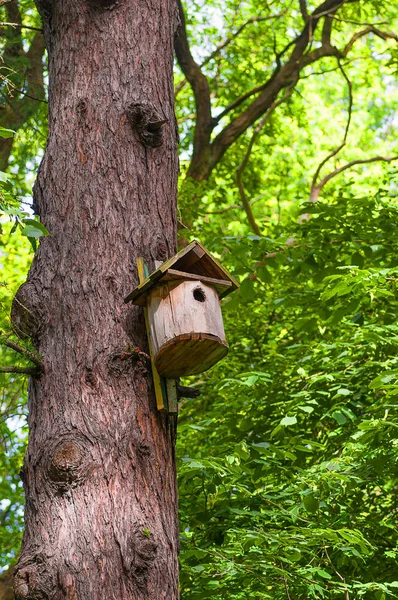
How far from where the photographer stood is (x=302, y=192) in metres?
13.0

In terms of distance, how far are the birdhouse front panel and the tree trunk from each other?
0.09 meters

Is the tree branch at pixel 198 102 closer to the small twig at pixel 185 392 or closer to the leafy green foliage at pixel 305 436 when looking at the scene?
the leafy green foliage at pixel 305 436

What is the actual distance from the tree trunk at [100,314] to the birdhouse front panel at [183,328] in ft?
0.29

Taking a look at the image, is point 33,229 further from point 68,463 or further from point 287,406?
point 287,406

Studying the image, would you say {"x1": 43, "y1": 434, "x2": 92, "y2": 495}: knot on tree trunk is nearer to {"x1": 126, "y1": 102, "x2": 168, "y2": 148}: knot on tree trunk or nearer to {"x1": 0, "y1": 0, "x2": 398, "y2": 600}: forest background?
{"x1": 0, "y1": 0, "x2": 398, "y2": 600}: forest background

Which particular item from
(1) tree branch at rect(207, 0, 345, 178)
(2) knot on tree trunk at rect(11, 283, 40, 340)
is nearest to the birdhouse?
(2) knot on tree trunk at rect(11, 283, 40, 340)

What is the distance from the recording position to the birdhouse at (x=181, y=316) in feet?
8.56

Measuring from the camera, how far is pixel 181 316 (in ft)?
8.61

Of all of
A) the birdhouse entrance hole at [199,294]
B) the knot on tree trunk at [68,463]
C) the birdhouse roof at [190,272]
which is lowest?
the knot on tree trunk at [68,463]

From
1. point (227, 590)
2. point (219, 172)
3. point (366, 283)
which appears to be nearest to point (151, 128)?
point (366, 283)

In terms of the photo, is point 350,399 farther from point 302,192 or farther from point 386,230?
point 302,192

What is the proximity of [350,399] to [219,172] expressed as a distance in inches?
245

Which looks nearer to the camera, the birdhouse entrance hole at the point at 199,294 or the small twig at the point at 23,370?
the small twig at the point at 23,370

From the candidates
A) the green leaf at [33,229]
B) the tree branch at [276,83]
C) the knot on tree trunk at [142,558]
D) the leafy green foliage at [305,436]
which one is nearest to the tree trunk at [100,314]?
the knot on tree trunk at [142,558]
